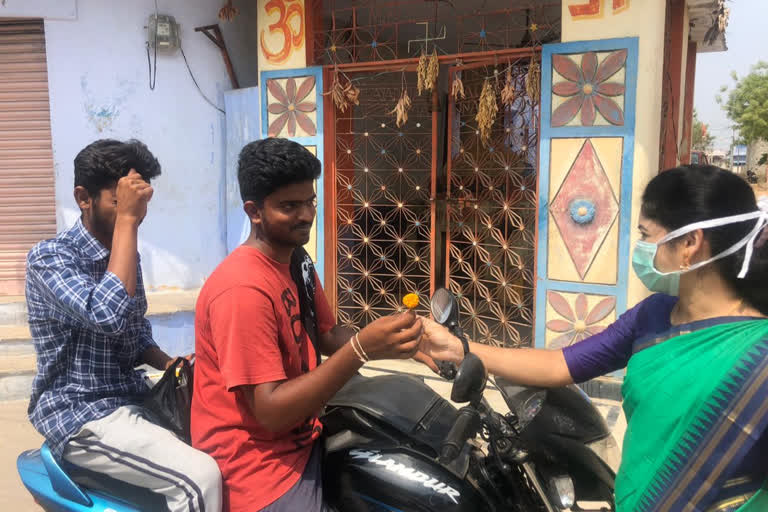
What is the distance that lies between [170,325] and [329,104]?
8.23 ft

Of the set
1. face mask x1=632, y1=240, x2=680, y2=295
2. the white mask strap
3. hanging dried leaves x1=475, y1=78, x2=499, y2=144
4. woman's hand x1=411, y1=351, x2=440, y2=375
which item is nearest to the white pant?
woman's hand x1=411, y1=351, x2=440, y2=375

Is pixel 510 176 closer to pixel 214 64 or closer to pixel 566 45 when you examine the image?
pixel 566 45

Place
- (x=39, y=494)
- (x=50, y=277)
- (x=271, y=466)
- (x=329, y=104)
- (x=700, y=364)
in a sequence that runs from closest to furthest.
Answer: (x=700, y=364)
(x=271, y=466)
(x=50, y=277)
(x=39, y=494)
(x=329, y=104)

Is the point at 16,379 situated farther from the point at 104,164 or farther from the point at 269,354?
the point at 269,354

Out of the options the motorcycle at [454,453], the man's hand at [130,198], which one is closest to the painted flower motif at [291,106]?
the man's hand at [130,198]

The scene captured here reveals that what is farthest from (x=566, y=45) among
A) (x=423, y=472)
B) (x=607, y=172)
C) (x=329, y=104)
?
(x=423, y=472)

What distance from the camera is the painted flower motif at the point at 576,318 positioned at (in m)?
4.66

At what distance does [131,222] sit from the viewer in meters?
1.98

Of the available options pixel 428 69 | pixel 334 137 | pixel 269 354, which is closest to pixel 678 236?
pixel 269 354

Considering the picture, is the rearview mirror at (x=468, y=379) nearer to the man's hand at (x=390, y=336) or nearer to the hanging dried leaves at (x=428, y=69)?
the man's hand at (x=390, y=336)

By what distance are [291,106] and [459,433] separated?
4751 mm

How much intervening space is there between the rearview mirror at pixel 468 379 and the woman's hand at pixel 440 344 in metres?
0.56

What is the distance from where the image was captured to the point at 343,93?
5449 mm

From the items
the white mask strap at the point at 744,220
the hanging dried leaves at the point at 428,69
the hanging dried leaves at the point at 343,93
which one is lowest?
the white mask strap at the point at 744,220
